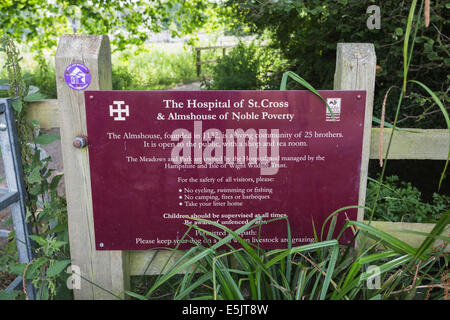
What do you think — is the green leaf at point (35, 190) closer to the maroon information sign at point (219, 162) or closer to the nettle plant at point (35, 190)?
the nettle plant at point (35, 190)

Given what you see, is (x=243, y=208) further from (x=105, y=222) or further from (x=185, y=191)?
(x=105, y=222)

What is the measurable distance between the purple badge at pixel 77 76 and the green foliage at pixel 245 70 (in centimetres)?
414

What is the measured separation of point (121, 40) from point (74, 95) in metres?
6.24

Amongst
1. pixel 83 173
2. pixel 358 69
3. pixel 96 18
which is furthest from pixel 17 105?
pixel 96 18

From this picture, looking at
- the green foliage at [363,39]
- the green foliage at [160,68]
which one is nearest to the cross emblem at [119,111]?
the green foliage at [363,39]

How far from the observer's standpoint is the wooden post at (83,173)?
5.79ft

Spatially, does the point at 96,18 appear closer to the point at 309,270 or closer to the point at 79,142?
the point at 79,142

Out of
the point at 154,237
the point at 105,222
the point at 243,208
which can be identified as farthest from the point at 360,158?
the point at 105,222

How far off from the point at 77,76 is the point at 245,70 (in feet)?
15.7

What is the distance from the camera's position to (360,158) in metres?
1.83

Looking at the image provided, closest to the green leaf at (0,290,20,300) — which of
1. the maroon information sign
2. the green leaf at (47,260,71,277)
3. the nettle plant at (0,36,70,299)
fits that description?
the nettle plant at (0,36,70,299)

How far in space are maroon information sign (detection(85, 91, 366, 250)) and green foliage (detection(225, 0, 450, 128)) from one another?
A: 1.13 m

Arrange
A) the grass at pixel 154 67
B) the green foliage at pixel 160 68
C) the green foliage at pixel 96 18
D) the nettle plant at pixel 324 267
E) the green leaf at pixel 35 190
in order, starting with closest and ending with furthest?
the nettle plant at pixel 324 267
the green leaf at pixel 35 190
the green foliage at pixel 96 18
the grass at pixel 154 67
the green foliage at pixel 160 68
